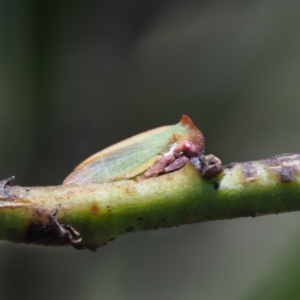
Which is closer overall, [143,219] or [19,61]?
[143,219]

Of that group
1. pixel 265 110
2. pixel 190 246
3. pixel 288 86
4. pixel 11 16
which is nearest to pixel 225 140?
pixel 265 110

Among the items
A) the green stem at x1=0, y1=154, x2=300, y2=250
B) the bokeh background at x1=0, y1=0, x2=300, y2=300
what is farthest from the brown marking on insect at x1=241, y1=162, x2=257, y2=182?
the bokeh background at x1=0, y1=0, x2=300, y2=300

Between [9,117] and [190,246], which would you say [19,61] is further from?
[190,246]

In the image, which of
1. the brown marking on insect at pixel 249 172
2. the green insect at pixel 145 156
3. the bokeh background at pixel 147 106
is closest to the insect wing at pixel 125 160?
the green insect at pixel 145 156

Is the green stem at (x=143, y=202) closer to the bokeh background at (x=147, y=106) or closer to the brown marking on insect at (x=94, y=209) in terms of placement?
the brown marking on insect at (x=94, y=209)

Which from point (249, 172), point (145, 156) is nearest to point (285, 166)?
point (249, 172)

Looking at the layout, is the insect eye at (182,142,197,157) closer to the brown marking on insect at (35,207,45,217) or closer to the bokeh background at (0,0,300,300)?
the brown marking on insect at (35,207,45,217)

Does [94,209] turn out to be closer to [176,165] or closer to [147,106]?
[176,165]
